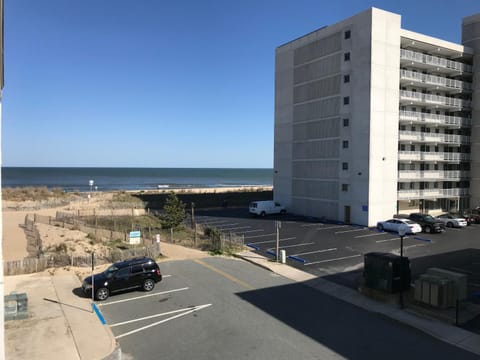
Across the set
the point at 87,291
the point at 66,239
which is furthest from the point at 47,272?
the point at 66,239

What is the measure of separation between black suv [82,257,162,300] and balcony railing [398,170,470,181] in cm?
3253

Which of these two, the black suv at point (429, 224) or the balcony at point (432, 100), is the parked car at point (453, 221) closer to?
the black suv at point (429, 224)

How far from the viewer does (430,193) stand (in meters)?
43.1

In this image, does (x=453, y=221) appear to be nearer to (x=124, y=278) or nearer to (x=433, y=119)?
(x=433, y=119)

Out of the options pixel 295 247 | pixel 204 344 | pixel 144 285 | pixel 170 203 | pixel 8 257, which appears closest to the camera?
pixel 204 344

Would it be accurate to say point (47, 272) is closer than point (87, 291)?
No

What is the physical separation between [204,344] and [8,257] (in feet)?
61.4

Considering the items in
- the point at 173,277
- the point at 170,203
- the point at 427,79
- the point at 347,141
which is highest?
the point at 427,79

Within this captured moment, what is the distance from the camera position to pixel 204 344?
12031 mm

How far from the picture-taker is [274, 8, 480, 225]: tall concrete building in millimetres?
37844

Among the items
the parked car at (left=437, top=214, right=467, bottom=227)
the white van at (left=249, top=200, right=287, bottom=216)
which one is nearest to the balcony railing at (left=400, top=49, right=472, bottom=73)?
the parked car at (left=437, top=214, right=467, bottom=227)

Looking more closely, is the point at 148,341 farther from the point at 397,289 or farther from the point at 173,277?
the point at 397,289

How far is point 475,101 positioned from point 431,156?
423 inches

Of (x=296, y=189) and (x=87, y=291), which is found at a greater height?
(x=296, y=189)
